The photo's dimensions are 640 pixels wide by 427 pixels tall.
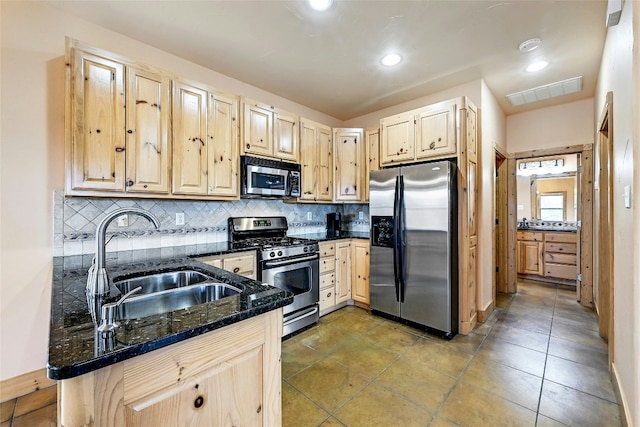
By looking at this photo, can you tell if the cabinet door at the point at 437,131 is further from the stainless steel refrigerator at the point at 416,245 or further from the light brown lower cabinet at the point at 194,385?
the light brown lower cabinet at the point at 194,385

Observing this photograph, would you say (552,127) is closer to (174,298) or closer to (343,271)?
(343,271)

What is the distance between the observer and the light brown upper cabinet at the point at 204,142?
232 centimetres

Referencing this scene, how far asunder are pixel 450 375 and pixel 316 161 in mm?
2618

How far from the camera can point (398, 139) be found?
3.24 m

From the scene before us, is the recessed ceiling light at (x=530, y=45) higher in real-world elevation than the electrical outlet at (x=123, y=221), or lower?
higher

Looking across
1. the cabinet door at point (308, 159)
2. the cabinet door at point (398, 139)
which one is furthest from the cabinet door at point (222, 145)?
the cabinet door at point (398, 139)

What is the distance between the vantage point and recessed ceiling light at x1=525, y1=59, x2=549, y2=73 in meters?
2.72

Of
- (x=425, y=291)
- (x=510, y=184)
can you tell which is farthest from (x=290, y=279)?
(x=510, y=184)

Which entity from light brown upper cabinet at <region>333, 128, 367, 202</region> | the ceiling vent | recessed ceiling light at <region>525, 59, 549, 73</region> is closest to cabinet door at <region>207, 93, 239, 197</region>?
light brown upper cabinet at <region>333, 128, 367, 202</region>

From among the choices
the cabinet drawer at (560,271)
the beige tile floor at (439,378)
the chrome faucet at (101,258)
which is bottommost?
the beige tile floor at (439,378)

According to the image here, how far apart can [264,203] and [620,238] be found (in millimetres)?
3089

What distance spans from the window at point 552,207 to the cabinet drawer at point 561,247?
809 mm

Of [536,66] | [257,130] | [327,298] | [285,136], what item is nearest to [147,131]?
[257,130]

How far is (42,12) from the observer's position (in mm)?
1954
